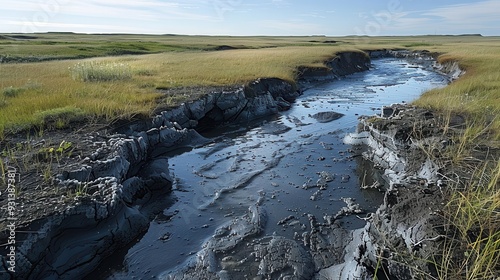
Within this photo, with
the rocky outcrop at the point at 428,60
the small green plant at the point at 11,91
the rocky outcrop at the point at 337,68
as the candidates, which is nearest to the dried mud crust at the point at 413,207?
the small green plant at the point at 11,91

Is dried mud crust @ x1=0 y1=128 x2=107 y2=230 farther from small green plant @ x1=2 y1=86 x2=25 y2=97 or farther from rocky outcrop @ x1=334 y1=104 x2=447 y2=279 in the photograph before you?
small green plant @ x1=2 y1=86 x2=25 y2=97

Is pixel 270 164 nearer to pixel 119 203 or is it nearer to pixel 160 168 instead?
pixel 160 168

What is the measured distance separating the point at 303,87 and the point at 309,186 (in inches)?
804

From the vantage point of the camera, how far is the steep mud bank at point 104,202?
262 inches

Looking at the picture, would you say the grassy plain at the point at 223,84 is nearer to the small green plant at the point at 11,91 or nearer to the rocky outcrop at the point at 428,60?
the small green plant at the point at 11,91

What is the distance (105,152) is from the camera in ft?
33.7

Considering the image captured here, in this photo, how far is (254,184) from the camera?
11477 mm

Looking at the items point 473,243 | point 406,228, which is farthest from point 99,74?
point 473,243

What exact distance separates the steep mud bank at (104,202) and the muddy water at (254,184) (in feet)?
1.64

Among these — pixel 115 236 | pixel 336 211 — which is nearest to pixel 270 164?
pixel 336 211

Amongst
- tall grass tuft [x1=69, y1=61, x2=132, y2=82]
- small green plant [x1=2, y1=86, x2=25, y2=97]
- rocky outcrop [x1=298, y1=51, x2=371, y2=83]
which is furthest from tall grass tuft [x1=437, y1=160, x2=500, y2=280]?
rocky outcrop [x1=298, y1=51, x2=371, y2=83]

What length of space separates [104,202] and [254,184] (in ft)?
16.6

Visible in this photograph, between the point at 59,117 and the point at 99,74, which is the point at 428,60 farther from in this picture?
the point at 59,117

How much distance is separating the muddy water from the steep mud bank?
0.50 metres
